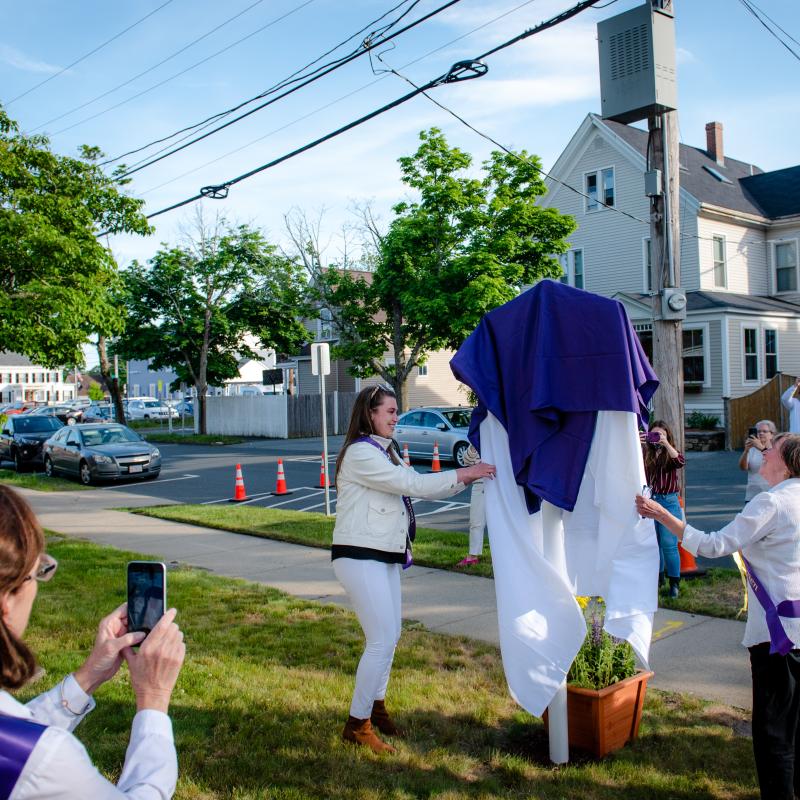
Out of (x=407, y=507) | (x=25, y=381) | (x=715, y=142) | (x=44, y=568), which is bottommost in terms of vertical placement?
(x=407, y=507)

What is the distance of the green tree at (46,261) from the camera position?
13648 millimetres

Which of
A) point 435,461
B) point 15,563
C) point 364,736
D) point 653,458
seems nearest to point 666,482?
point 653,458

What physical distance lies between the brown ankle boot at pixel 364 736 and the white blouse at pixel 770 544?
6.69ft

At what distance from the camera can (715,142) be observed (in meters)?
31.9

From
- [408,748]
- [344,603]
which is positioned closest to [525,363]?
[408,748]

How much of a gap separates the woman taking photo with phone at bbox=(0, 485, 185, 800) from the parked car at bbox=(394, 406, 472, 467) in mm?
18138

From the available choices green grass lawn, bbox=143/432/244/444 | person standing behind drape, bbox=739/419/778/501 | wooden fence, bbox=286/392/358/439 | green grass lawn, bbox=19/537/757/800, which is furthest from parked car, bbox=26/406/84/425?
person standing behind drape, bbox=739/419/778/501

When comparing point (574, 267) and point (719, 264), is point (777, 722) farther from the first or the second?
point (574, 267)

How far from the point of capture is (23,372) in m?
103

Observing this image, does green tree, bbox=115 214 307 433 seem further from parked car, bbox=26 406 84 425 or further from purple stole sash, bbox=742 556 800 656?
purple stole sash, bbox=742 556 800 656

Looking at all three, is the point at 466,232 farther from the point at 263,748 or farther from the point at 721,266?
the point at 263,748

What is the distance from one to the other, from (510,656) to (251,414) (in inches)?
1338

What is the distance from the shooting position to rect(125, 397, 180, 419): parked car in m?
55.0

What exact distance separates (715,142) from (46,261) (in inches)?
1080
